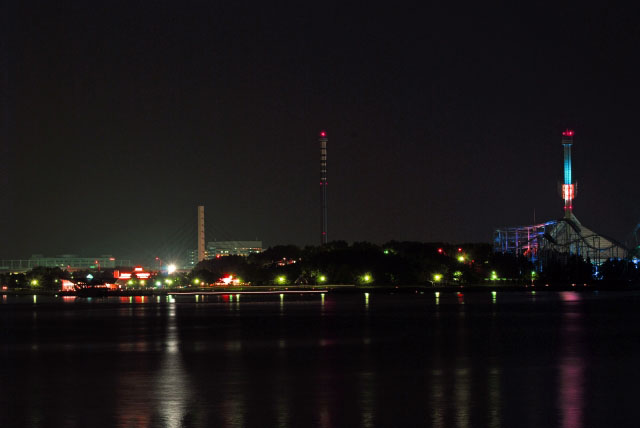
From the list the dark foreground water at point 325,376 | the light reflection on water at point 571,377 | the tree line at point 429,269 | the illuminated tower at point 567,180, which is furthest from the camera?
the illuminated tower at point 567,180

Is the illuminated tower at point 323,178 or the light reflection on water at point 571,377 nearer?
the light reflection on water at point 571,377

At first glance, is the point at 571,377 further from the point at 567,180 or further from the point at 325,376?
the point at 567,180

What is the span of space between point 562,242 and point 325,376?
12860 cm

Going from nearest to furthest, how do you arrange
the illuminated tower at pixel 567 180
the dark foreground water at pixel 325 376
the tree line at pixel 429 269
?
1. the dark foreground water at pixel 325 376
2. the tree line at pixel 429 269
3. the illuminated tower at pixel 567 180

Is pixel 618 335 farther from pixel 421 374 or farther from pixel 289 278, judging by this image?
pixel 289 278

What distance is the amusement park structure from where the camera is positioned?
448ft

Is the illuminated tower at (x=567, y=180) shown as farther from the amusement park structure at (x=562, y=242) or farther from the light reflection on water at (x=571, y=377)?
the light reflection on water at (x=571, y=377)

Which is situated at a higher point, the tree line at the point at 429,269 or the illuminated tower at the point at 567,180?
the illuminated tower at the point at 567,180

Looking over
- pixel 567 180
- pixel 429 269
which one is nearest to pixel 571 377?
pixel 429 269

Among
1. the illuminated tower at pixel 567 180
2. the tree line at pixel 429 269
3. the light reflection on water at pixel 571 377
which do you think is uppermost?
the illuminated tower at pixel 567 180

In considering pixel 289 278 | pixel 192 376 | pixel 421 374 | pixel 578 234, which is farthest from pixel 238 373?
pixel 578 234

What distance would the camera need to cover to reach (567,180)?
156375 millimetres

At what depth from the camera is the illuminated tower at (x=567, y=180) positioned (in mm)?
155250

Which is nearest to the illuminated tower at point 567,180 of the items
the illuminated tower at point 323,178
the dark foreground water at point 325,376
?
the illuminated tower at point 323,178
